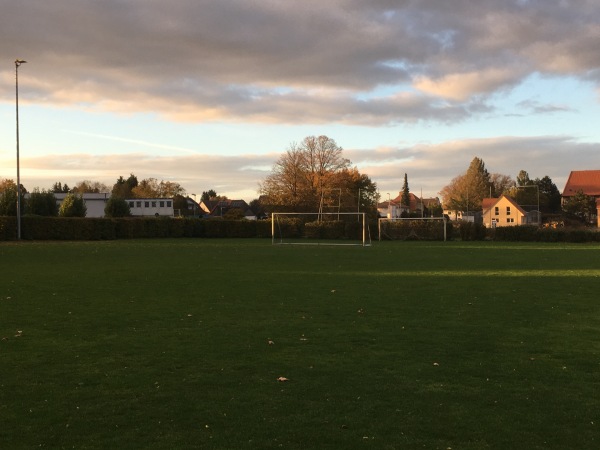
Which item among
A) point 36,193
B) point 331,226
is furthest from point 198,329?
point 36,193

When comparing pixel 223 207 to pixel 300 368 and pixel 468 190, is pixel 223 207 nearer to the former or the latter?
pixel 468 190

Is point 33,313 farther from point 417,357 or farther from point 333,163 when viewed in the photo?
point 333,163

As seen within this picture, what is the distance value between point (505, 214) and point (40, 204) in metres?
78.7

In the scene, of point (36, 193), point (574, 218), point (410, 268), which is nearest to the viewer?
point (410, 268)

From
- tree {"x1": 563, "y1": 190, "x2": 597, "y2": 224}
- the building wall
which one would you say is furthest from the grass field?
the building wall

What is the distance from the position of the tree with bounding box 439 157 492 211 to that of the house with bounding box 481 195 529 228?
17105mm

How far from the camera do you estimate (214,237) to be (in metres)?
62.1

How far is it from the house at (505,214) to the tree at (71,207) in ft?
240

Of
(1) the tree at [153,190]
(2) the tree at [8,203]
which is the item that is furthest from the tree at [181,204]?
(2) the tree at [8,203]

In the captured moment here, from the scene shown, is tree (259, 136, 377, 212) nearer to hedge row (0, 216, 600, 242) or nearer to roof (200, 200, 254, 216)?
hedge row (0, 216, 600, 242)

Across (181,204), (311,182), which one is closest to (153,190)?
(181,204)

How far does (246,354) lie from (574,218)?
9993 centimetres

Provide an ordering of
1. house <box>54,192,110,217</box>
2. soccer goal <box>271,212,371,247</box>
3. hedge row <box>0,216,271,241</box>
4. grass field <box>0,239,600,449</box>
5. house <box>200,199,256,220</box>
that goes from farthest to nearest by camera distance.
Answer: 1. house <box>200,199,256,220</box>
2. house <box>54,192,110,217</box>
3. soccer goal <box>271,212,371,247</box>
4. hedge row <box>0,216,271,241</box>
5. grass field <box>0,239,600,449</box>

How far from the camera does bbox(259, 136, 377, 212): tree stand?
79938mm
